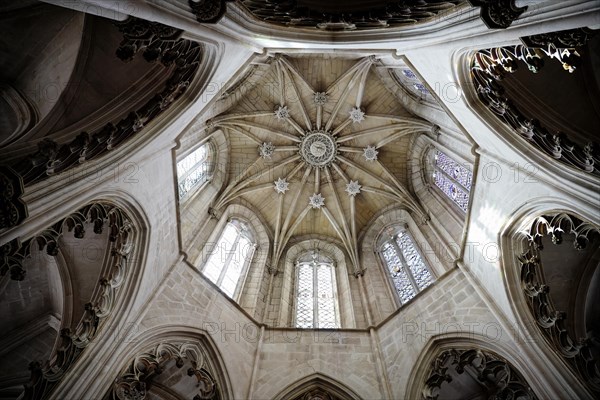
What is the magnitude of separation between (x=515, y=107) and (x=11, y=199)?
7.22 metres

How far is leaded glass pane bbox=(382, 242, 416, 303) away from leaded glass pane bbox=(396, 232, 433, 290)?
0.69ft

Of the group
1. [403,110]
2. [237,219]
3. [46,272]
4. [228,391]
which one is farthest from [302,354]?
[403,110]

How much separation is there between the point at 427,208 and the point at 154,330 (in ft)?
27.0

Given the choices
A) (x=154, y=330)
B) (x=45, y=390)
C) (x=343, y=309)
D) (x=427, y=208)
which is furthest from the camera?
(x=427, y=208)

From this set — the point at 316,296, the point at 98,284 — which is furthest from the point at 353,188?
the point at 98,284

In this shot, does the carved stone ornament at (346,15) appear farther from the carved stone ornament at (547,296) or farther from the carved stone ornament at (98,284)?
the carved stone ornament at (98,284)

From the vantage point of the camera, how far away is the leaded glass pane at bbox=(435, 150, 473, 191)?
36.3 ft

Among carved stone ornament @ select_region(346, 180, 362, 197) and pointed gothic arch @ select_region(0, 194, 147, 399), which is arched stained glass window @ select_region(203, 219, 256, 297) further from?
carved stone ornament @ select_region(346, 180, 362, 197)

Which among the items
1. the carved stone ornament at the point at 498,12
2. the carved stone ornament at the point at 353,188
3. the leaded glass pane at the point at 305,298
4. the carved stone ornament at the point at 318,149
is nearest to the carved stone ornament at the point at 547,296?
the carved stone ornament at the point at 498,12

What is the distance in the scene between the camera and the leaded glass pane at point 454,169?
1106 centimetres

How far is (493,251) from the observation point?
25.8ft

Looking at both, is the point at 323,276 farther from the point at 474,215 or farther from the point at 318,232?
the point at 474,215

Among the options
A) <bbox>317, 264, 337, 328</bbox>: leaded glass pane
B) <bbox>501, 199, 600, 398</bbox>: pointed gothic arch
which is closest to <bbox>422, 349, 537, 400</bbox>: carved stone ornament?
<bbox>501, 199, 600, 398</bbox>: pointed gothic arch

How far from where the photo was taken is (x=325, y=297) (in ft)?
38.9
